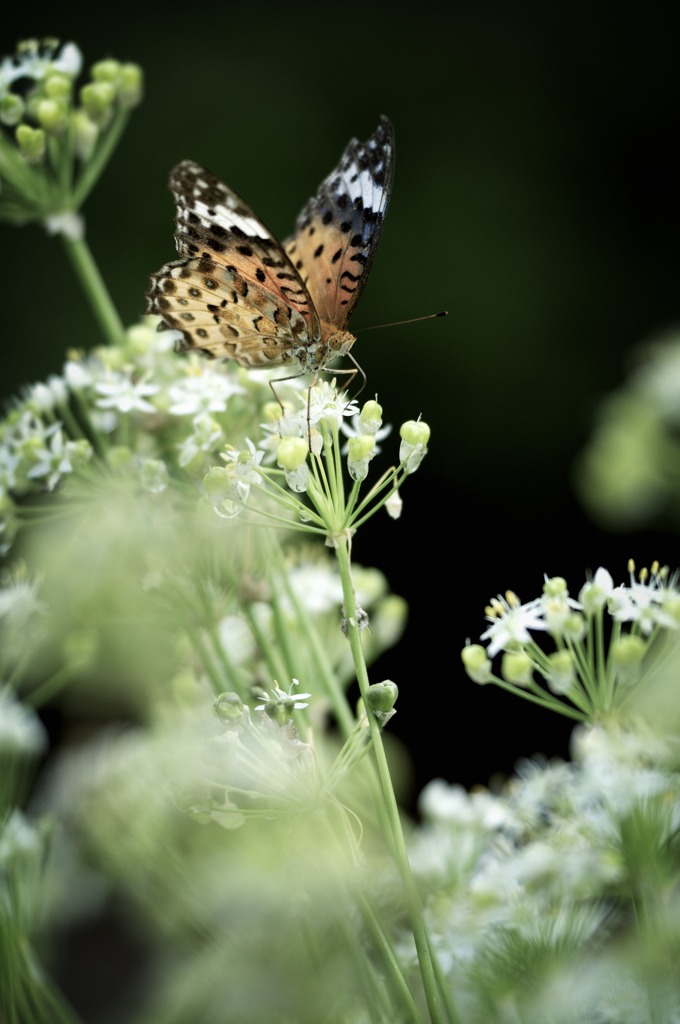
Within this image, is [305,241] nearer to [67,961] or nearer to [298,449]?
[298,449]

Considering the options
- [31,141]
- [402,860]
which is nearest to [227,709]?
[402,860]

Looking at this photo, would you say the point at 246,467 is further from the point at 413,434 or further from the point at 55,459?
the point at 55,459

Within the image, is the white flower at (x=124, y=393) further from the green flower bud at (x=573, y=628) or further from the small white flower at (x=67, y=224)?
the green flower bud at (x=573, y=628)

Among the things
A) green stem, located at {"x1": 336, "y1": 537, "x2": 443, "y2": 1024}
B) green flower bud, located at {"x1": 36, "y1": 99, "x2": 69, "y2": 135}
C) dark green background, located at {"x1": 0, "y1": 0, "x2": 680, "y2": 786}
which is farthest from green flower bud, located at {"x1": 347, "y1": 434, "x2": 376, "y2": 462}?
dark green background, located at {"x1": 0, "y1": 0, "x2": 680, "y2": 786}

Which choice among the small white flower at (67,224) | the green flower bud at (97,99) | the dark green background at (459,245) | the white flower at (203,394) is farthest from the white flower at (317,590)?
the dark green background at (459,245)

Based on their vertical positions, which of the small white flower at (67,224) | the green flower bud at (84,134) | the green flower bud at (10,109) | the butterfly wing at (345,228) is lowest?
the butterfly wing at (345,228)

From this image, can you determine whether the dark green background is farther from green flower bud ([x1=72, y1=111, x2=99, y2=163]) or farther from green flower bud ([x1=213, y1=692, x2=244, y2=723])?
green flower bud ([x1=213, y1=692, x2=244, y2=723])
